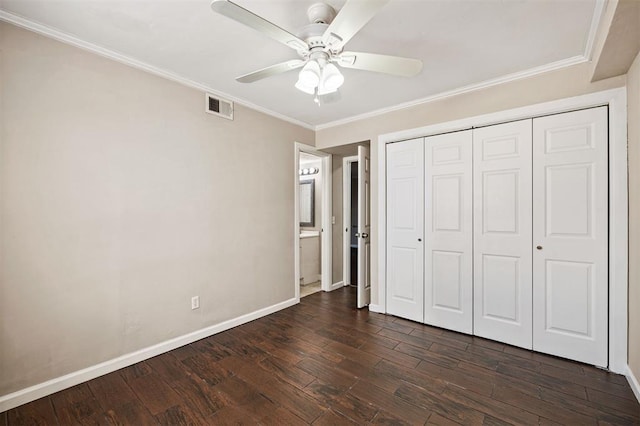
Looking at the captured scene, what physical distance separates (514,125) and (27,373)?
4.25m

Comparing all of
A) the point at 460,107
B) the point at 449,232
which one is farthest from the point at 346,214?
the point at 460,107

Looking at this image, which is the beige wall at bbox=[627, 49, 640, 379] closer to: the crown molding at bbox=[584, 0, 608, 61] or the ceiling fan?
the crown molding at bbox=[584, 0, 608, 61]

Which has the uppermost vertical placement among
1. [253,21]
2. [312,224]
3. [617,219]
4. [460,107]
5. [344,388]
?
[460,107]

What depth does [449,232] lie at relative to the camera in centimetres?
295

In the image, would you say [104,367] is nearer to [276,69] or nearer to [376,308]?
[276,69]

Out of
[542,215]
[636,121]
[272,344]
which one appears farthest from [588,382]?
[272,344]

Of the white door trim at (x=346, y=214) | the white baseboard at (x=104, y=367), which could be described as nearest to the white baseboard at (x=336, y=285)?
the white door trim at (x=346, y=214)

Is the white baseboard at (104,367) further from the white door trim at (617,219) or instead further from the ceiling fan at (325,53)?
the white door trim at (617,219)

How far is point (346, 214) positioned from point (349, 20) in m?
3.04

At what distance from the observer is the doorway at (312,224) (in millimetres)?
3809

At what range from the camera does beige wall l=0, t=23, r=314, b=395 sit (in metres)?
1.81

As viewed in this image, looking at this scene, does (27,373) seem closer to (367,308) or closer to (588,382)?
(367,308)

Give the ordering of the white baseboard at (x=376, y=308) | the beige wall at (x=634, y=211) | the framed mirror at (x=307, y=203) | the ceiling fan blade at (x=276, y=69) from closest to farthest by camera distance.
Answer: the ceiling fan blade at (x=276, y=69)
the beige wall at (x=634, y=211)
the white baseboard at (x=376, y=308)
the framed mirror at (x=307, y=203)

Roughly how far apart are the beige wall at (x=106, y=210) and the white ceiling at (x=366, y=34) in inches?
9.6
